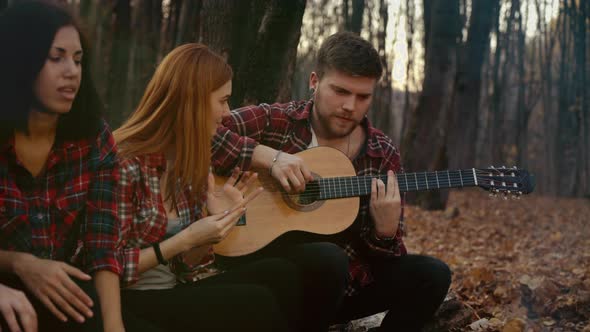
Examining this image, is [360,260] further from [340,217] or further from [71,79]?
[71,79]

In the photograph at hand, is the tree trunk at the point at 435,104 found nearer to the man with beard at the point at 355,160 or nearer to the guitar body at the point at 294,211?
the man with beard at the point at 355,160

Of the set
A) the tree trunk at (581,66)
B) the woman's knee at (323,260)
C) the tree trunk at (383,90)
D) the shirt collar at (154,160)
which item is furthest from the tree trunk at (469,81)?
the shirt collar at (154,160)

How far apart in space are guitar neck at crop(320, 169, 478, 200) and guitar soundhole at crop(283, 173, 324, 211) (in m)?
0.03

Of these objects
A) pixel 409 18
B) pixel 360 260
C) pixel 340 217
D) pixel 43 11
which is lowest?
pixel 360 260

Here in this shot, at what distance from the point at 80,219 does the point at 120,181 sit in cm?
24

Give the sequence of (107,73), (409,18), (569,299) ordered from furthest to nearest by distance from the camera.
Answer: (409,18) → (107,73) → (569,299)

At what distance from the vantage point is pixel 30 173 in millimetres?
2434

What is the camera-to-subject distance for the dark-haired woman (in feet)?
7.53

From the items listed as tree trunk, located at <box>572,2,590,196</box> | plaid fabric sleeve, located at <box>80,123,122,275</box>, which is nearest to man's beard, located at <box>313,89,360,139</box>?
plaid fabric sleeve, located at <box>80,123,122,275</box>

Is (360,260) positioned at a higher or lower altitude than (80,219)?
lower

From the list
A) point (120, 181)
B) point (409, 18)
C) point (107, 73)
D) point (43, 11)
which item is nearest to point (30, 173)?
point (120, 181)

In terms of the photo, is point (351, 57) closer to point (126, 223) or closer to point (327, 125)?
point (327, 125)

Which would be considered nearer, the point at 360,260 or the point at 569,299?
the point at 360,260

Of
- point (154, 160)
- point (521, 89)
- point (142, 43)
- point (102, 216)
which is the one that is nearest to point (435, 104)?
point (142, 43)
